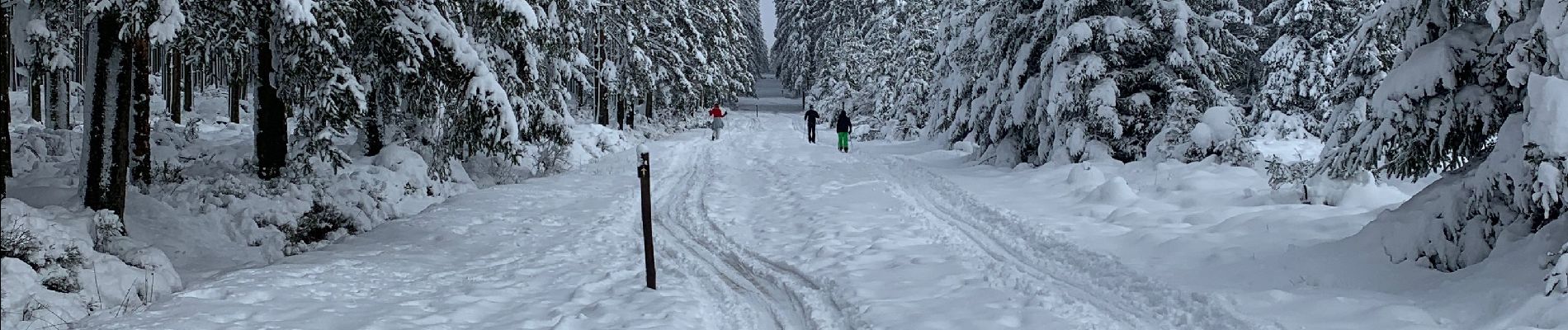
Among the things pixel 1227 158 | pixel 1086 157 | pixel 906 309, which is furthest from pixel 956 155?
pixel 906 309

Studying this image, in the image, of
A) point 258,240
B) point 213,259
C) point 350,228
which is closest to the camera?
point 213,259

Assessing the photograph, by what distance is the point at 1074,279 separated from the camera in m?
7.40

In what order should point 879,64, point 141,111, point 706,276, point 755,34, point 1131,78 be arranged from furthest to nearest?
point 755,34 < point 879,64 < point 1131,78 < point 141,111 < point 706,276

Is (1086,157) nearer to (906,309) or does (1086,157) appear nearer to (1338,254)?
(1338,254)

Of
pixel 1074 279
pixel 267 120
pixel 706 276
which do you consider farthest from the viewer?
pixel 267 120

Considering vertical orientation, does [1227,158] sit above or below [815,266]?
above

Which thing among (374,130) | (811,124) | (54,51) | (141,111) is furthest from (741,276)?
(811,124)

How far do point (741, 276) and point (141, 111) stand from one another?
23.7 ft

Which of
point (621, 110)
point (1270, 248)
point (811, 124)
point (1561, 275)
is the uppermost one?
point (621, 110)

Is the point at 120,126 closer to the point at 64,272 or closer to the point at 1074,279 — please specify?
the point at 64,272

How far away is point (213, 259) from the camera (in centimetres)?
838

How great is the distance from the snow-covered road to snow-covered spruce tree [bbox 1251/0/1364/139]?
51.9 feet

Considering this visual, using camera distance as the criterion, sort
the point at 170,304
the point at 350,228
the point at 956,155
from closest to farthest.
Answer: the point at 170,304, the point at 350,228, the point at 956,155

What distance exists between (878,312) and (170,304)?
191 inches
